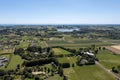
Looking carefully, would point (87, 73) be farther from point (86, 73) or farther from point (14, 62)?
point (14, 62)

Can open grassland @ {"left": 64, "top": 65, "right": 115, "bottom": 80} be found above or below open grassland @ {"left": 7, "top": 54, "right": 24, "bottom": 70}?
above

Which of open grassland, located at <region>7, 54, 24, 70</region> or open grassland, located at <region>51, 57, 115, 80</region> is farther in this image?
Answer: open grassland, located at <region>7, 54, 24, 70</region>

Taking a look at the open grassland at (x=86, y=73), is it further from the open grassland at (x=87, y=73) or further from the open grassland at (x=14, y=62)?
the open grassland at (x=14, y=62)

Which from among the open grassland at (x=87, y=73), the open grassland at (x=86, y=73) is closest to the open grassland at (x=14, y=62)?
the open grassland at (x=86, y=73)

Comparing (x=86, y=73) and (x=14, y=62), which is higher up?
(x=86, y=73)

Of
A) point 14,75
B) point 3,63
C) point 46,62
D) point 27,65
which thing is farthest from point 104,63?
point 3,63

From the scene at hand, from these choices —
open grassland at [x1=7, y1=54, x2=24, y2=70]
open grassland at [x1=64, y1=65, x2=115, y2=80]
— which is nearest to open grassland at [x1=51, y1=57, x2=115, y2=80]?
open grassland at [x1=64, y1=65, x2=115, y2=80]

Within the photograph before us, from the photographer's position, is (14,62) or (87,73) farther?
(14,62)

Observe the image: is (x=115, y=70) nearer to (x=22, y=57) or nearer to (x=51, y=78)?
(x=51, y=78)

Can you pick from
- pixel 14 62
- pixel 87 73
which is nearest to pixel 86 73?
pixel 87 73

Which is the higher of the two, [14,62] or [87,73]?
[87,73]

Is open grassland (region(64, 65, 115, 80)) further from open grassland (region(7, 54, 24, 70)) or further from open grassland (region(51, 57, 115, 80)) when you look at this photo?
open grassland (region(7, 54, 24, 70))
